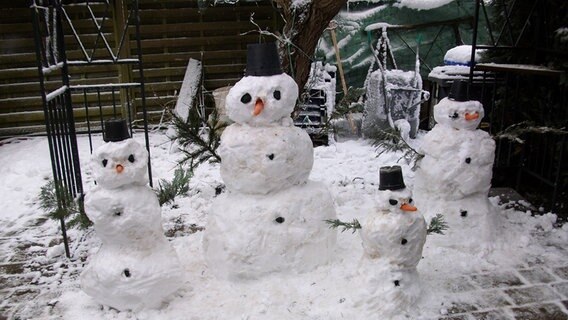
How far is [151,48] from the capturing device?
29.6 ft

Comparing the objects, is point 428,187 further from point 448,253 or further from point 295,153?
point 295,153

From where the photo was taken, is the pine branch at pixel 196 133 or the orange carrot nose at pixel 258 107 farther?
the pine branch at pixel 196 133

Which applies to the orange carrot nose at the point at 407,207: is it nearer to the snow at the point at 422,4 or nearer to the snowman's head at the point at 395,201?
the snowman's head at the point at 395,201

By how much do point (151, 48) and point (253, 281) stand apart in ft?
21.6

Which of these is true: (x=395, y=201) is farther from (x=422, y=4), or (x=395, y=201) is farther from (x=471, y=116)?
(x=422, y=4)

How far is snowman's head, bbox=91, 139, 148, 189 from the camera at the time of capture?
303 centimetres

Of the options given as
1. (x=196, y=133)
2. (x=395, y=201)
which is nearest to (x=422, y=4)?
(x=196, y=133)

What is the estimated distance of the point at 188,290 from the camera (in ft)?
11.2

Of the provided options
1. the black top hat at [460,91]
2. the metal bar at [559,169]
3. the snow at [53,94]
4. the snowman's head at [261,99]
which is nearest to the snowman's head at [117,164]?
the snowman's head at [261,99]

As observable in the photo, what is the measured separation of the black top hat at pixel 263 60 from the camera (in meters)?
3.37

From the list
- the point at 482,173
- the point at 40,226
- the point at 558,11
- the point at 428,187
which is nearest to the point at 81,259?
the point at 40,226

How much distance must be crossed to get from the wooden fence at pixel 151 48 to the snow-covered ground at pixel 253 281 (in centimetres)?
363

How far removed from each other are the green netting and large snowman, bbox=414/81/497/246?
5363 millimetres

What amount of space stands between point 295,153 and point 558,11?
10.7 ft
